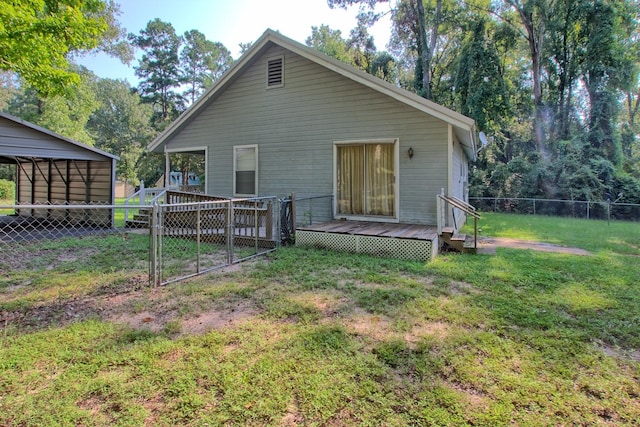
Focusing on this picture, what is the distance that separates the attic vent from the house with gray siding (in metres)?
0.03

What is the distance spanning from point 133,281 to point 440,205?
561cm

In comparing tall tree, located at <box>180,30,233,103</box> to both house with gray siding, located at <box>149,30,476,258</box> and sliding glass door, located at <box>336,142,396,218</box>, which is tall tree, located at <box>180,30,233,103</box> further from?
sliding glass door, located at <box>336,142,396,218</box>

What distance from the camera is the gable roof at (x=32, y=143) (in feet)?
26.2

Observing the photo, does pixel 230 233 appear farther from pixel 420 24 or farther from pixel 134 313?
pixel 420 24

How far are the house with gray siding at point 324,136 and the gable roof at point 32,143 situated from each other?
7.48 ft

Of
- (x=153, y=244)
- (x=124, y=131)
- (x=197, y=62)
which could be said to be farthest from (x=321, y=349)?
(x=124, y=131)

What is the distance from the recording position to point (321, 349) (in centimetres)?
279

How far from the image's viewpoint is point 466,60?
18391 mm

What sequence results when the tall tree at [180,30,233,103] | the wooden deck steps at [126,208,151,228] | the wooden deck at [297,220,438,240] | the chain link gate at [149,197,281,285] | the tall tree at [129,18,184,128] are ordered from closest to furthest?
the chain link gate at [149,197,281,285], the wooden deck at [297,220,438,240], the wooden deck steps at [126,208,151,228], the tall tree at [129,18,184,128], the tall tree at [180,30,233,103]

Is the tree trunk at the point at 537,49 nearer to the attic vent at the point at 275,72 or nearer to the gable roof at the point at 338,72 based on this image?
the gable roof at the point at 338,72

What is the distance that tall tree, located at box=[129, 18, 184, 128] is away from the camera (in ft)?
94.1

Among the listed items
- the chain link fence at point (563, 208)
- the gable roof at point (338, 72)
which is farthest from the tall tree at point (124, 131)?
the chain link fence at point (563, 208)

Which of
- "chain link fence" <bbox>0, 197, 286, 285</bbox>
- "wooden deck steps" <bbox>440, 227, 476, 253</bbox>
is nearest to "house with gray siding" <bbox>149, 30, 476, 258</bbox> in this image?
"wooden deck steps" <bbox>440, 227, 476, 253</bbox>

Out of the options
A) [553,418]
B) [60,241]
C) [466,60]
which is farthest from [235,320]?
[466,60]
